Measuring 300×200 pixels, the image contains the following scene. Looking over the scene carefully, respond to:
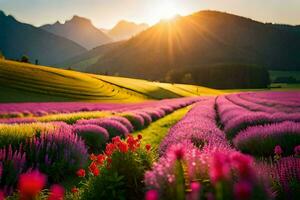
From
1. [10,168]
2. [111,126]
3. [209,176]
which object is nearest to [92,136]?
[111,126]

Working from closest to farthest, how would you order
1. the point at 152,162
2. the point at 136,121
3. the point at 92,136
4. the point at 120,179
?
the point at 120,179, the point at 152,162, the point at 92,136, the point at 136,121

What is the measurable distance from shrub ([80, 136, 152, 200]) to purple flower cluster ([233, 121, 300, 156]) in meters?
5.05

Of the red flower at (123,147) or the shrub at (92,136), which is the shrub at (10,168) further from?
the shrub at (92,136)

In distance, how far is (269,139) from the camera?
11023 millimetres

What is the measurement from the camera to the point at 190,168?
4.28m

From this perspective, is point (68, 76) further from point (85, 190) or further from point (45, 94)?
point (85, 190)

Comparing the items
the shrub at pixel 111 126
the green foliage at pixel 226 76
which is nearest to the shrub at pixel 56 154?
the shrub at pixel 111 126

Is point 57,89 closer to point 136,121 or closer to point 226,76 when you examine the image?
point 136,121

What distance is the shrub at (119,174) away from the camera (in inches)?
246

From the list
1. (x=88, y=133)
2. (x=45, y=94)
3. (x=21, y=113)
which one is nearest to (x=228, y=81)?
(x=45, y=94)

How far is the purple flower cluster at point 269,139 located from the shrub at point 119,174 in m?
5.05

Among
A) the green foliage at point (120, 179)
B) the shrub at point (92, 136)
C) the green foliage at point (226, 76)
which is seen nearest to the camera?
the green foliage at point (120, 179)

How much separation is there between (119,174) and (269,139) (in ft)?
19.0

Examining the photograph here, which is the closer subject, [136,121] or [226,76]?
[136,121]
